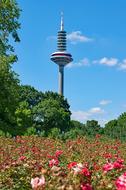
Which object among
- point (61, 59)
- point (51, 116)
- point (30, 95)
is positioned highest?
point (61, 59)

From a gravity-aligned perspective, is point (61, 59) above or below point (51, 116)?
above

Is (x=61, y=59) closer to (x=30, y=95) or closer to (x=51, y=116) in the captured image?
(x=30, y=95)

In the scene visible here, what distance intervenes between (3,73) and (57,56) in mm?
124160

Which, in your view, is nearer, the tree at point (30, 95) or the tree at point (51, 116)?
the tree at point (51, 116)

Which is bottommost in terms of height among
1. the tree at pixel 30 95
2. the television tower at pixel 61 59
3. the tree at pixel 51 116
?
the tree at pixel 51 116

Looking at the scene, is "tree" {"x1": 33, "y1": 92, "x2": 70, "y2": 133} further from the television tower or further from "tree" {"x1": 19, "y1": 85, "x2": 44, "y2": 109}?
the television tower

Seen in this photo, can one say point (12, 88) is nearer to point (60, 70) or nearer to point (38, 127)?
point (38, 127)

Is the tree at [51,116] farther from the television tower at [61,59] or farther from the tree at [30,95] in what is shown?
the television tower at [61,59]

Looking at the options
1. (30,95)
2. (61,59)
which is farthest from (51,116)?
(61,59)

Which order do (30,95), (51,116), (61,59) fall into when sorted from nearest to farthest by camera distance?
1. (51,116)
2. (30,95)
3. (61,59)

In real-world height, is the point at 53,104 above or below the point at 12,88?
above

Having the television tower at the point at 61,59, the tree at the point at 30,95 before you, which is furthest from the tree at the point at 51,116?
the television tower at the point at 61,59

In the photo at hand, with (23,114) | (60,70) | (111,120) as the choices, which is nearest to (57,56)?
(60,70)

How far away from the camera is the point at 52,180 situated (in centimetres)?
651
